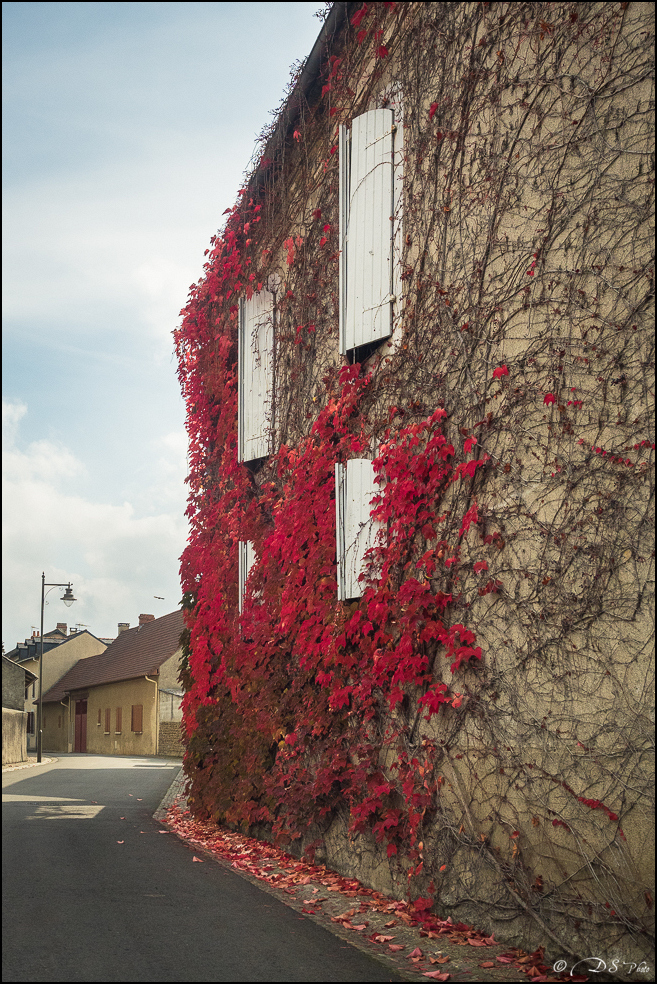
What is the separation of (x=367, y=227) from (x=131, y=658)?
32.3m

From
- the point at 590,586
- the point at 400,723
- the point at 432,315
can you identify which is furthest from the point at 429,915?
the point at 432,315

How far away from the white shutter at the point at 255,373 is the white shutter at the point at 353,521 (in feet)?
7.59

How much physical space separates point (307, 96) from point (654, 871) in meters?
7.73

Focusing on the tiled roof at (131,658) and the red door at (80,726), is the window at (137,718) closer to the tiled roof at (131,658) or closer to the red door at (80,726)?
the tiled roof at (131,658)

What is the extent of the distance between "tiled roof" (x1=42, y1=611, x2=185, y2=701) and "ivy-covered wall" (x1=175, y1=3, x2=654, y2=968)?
24496 millimetres

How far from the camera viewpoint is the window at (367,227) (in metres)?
7.17

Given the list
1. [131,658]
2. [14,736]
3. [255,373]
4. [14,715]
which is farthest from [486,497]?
[131,658]

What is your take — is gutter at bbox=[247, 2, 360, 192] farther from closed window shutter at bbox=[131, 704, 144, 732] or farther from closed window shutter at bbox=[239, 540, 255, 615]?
closed window shutter at bbox=[131, 704, 144, 732]

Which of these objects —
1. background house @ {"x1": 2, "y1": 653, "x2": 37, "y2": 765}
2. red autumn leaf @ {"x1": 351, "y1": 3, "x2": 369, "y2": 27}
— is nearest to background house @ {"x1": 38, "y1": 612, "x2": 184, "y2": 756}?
background house @ {"x1": 2, "y1": 653, "x2": 37, "y2": 765}

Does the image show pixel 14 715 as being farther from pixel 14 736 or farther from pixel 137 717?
pixel 137 717

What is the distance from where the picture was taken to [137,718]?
33156mm

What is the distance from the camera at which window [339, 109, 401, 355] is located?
7.17 metres

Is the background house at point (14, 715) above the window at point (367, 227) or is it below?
below

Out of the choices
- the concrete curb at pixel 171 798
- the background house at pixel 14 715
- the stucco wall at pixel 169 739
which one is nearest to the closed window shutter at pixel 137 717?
the stucco wall at pixel 169 739
